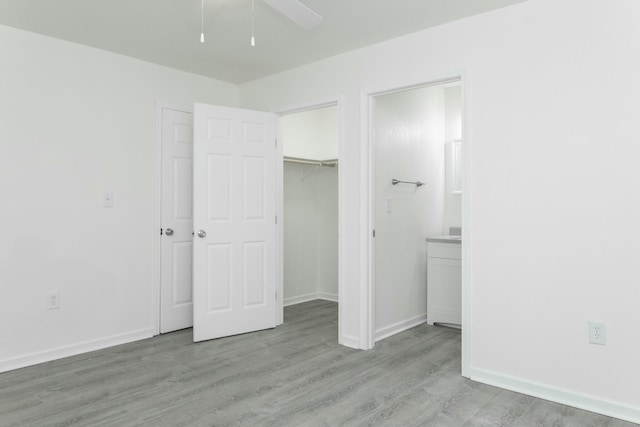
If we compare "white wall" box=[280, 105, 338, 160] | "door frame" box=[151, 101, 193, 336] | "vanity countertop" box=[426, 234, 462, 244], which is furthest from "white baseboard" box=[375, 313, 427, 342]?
"white wall" box=[280, 105, 338, 160]

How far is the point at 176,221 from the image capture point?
4.00 metres

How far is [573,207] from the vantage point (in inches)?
98.3

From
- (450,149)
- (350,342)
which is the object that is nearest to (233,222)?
(350,342)

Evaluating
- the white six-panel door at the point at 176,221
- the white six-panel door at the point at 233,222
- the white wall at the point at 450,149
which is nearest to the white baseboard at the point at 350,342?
the white six-panel door at the point at 233,222

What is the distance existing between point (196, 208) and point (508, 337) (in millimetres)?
2500

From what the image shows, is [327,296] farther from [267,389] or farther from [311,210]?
[267,389]

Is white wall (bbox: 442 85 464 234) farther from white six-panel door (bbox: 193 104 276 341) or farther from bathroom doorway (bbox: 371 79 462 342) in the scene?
white six-panel door (bbox: 193 104 276 341)

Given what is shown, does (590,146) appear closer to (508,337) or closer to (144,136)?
(508,337)

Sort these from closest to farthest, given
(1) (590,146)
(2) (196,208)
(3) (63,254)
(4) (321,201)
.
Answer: (1) (590,146)
(3) (63,254)
(2) (196,208)
(4) (321,201)

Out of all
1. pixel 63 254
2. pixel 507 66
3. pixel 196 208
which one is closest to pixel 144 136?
pixel 196 208

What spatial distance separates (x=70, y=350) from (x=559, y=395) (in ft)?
10.9

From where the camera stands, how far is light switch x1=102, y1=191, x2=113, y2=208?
3.55m

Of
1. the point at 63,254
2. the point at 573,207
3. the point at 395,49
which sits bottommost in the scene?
the point at 63,254

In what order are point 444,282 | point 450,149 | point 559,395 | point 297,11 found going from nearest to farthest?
point 297,11 → point 559,395 → point 444,282 → point 450,149
